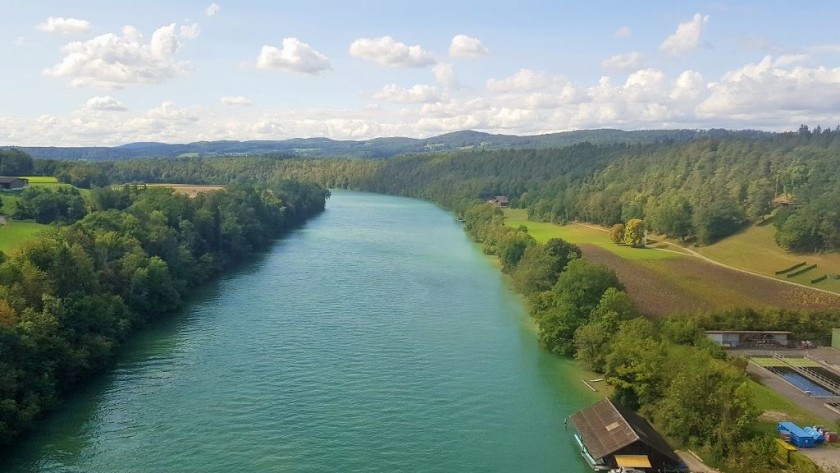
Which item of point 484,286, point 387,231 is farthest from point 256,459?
point 387,231

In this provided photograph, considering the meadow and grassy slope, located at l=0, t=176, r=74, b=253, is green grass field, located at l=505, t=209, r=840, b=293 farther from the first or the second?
grassy slope, located at l=0, t=176, r=74, b=253

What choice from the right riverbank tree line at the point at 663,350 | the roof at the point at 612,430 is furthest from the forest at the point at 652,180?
the roof at the point at 612,430

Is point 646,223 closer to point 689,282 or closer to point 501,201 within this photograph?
point 689,282

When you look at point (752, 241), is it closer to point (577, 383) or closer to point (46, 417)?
point (577, 383)

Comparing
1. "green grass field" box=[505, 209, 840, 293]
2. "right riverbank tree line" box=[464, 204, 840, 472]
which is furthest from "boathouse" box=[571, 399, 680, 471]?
"green grass field" box=[505, 209, 840, 293]

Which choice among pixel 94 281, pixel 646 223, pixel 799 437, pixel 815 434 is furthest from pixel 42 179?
pixel 815 434

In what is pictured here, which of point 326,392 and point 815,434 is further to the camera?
point 326,392

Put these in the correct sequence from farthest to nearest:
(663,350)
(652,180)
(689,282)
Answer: (652,180), (689,282), (663,350)
